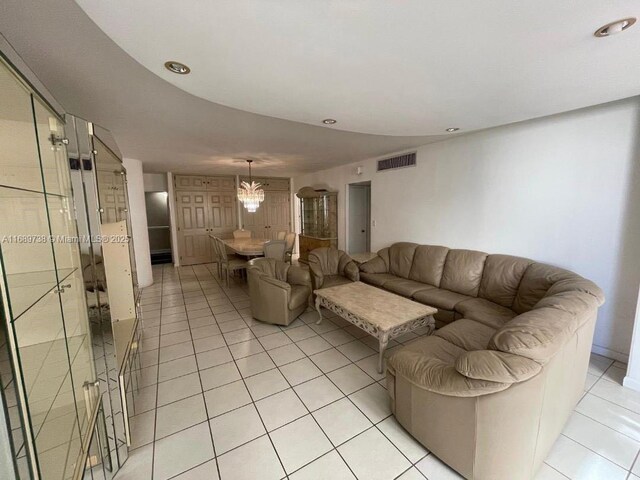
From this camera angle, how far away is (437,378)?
1.42 meters

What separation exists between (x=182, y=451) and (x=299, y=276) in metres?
2.20

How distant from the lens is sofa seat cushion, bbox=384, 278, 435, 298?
3.35 metres

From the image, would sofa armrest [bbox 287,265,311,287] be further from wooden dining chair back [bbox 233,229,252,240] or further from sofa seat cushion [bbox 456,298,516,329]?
wooden dining chair back [bbox 233,229,252,240]

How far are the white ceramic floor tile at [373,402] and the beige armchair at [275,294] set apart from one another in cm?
135

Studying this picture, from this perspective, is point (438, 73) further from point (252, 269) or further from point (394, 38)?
point (252, 269)

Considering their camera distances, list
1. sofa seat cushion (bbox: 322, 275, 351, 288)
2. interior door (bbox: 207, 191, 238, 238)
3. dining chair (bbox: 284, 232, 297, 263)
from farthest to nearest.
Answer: interior door (bbox: 207, 191, 238, 238), dining chair (bbox: 284, 232, 297, 263), sofa seat cushion (bbox: 322, 275, 351, 288)

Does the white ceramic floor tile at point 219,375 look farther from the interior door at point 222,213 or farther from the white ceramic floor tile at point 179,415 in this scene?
the interior door at point 222,213

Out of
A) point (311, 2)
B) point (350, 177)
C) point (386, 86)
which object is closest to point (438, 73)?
point (386, 86)

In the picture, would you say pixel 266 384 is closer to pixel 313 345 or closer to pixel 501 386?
pixel 313 345

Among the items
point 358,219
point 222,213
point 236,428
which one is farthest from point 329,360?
point 222,213

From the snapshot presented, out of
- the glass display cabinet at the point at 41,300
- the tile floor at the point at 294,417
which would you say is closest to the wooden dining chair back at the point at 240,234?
the tile floor at the point at 294,417

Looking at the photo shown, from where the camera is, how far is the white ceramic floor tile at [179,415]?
1795mm

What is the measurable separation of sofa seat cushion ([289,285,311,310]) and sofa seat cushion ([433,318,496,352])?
5.45 feet

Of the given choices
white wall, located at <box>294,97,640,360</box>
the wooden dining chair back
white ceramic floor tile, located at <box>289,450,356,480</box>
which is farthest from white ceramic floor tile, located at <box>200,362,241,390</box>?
the wooden dining chair back
